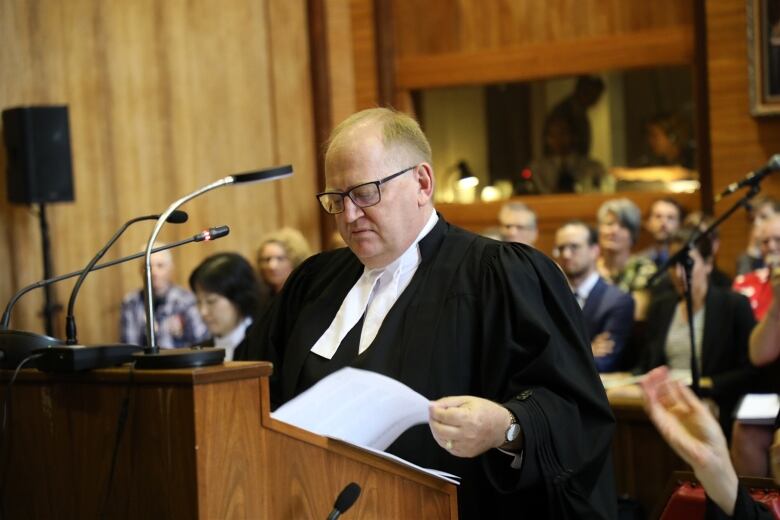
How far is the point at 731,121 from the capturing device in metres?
8.52

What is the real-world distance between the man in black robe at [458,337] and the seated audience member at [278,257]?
11.0 ft

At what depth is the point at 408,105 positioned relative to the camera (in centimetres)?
1004

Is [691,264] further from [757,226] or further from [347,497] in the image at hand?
[347,497]

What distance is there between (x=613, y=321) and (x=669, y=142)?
3.41m

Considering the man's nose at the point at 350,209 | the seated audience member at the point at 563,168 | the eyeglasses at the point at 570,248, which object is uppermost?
the seated audience member at the point at 563,168

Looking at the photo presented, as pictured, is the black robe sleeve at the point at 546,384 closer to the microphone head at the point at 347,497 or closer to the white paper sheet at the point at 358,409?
the white paper sheet at the point at 358,409

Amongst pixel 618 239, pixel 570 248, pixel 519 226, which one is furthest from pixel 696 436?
pixel 618 239

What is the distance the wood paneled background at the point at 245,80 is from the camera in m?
7.82

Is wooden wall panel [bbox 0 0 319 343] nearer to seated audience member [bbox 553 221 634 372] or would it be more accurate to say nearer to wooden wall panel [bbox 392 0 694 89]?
wooden wall panel [bbox 392 0 694 89]

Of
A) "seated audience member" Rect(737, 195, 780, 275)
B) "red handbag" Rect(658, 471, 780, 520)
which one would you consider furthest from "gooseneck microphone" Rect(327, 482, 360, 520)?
"seated audience member" Rect(737, 195, 780, 275)

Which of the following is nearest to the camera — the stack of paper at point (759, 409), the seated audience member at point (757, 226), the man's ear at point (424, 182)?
the man's ear at point (424, 182)

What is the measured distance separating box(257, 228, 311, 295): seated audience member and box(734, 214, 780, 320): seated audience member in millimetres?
2564

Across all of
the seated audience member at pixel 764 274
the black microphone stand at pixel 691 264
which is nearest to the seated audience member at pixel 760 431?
the black microphone stand at pixel 691 264

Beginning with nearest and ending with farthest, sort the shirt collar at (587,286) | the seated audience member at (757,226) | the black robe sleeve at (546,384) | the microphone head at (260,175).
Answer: the black robe sleeve at (546,384) → the microphone head at (260,175) → the shirt collar at (587,286) → the seated audience member at (757,226)
